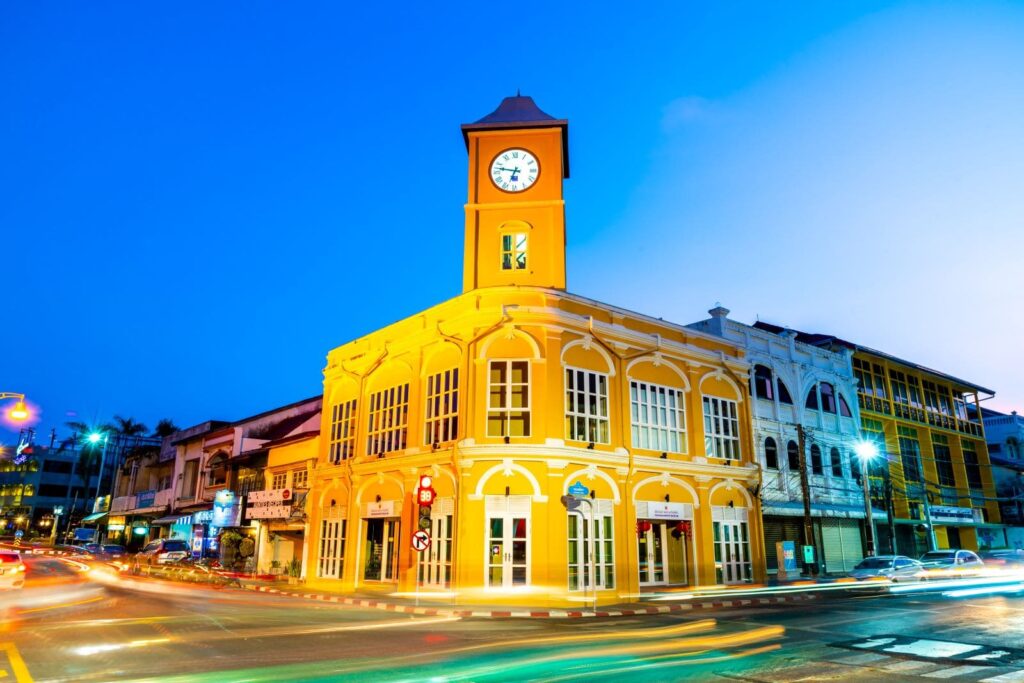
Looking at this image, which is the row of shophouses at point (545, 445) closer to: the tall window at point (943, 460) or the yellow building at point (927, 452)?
the yellow building at point (927, 452)

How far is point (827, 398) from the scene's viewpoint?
1478 inches

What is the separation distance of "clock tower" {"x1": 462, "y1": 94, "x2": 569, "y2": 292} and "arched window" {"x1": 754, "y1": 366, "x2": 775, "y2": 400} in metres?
13.9

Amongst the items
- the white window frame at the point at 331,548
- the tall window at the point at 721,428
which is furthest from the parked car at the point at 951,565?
the white window frame at the point at 331,548

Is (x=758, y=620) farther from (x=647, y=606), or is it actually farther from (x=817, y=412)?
(x=817, y=412)

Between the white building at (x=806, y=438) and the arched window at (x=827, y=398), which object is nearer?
the white building at (x=806, y=438)

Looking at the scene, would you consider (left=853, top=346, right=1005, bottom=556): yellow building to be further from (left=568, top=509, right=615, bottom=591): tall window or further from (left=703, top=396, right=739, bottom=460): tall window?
(left=568, top=509, right=615, bottom=591): tall window

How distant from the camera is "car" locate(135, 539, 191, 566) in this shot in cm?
3653

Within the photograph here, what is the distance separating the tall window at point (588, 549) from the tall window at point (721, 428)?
6.69 metres

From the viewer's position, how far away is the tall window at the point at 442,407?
24.0 m

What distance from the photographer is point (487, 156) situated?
27594 millimetres

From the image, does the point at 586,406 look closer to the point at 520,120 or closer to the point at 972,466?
the point at 520,120

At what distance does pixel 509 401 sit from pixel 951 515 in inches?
1414

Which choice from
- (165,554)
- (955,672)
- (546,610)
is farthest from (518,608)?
(165,554)

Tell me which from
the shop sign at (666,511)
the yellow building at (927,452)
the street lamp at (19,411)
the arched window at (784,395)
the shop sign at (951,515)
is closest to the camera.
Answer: the street lamp at (19,411)
